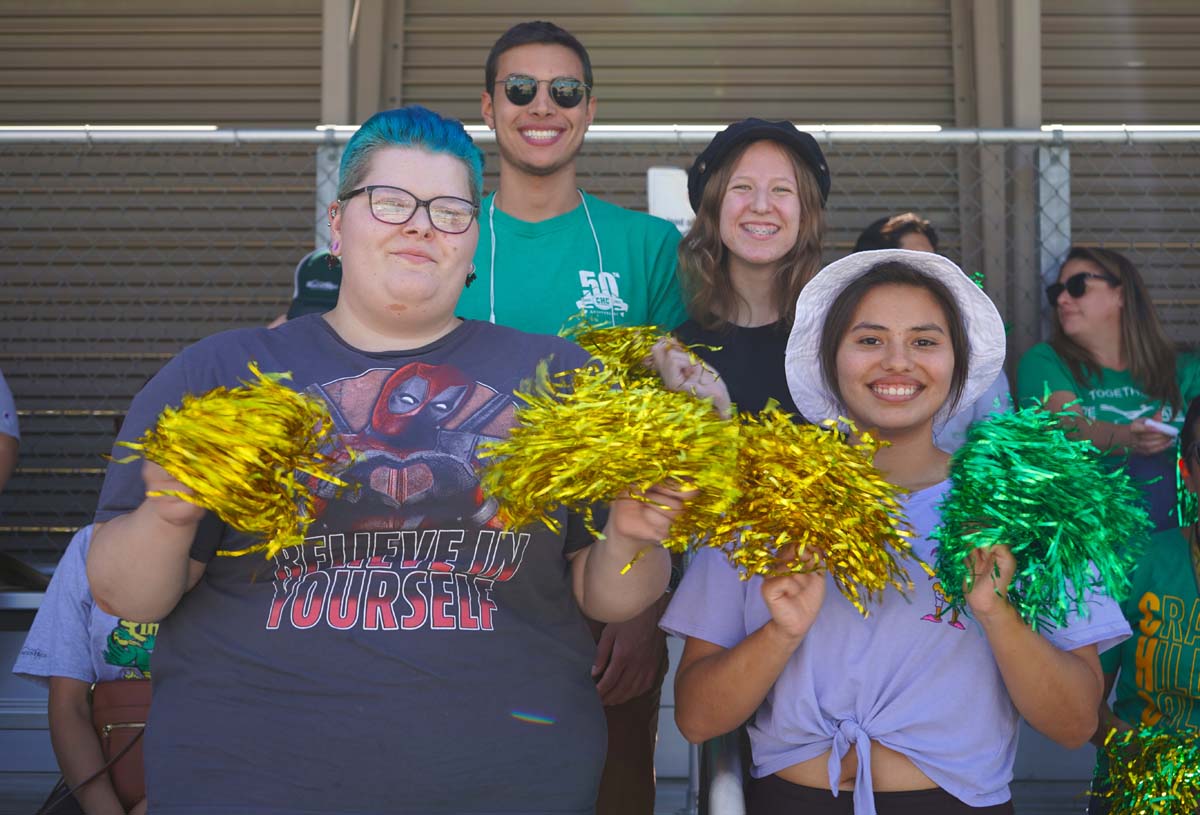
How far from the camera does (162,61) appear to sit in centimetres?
536

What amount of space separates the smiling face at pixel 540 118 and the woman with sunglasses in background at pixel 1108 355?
1754mm

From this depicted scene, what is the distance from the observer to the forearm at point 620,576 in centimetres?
170

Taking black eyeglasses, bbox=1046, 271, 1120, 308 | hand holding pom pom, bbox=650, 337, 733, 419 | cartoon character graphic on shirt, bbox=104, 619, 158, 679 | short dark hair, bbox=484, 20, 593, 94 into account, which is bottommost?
cartoon character graphic on shirt, bbox=104, 619, 158, 679

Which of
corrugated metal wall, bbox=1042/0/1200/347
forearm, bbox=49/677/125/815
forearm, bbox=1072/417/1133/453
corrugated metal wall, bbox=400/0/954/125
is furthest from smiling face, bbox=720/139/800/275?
corrugated metal wall, bbox=1042/0/1200/347

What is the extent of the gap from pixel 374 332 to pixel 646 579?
59cm

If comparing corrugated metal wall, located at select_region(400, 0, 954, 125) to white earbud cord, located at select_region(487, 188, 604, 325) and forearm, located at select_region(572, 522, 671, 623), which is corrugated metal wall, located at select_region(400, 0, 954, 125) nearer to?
white earbud cord, located at select_region(487, 188, 604, 325)

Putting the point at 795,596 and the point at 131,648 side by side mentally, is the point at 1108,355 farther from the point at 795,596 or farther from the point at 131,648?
the point at 131,648

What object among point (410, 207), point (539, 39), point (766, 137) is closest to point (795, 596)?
point (410, 207)

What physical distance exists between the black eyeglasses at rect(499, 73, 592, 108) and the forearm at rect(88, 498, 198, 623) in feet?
5.04

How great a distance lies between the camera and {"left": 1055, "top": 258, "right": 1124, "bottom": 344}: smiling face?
3873 millimetres

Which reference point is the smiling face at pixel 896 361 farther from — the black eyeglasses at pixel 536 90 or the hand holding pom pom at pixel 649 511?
the black eyeglasses at pixel 536 90

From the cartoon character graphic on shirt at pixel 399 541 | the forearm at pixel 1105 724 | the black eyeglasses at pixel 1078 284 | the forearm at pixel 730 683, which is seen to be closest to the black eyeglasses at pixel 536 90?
the cartoon character graphic on shirt at pixel 399 541

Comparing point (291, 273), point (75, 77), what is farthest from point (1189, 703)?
point (75, 77)

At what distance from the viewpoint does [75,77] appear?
5.35 meters
